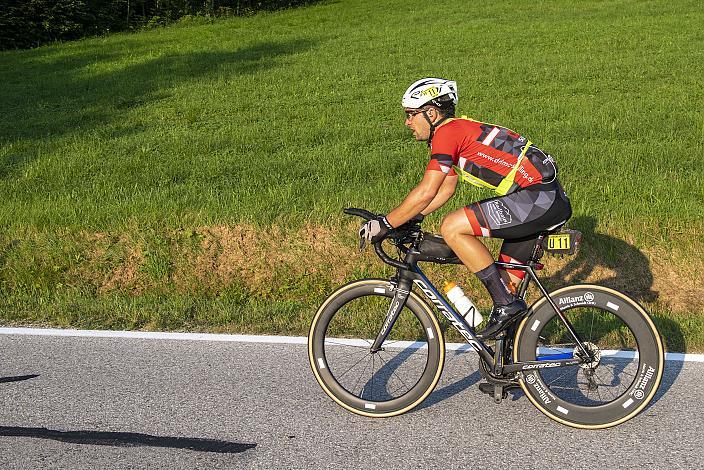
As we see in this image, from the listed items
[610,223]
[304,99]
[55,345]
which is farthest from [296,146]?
[55,345]

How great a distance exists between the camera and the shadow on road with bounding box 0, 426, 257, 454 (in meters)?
4.70

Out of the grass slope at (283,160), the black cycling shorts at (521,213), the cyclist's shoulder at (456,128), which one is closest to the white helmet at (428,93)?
the cyclist's shoulder at (456,128)

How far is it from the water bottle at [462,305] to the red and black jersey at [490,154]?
675mm

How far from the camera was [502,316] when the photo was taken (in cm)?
493

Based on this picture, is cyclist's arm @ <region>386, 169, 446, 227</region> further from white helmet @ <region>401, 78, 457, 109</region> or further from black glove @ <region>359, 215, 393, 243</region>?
white helmet @ <region>401, 78, 457, 109</region>

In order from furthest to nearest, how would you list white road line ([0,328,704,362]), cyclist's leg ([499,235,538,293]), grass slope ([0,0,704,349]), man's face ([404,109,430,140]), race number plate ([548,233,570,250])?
grass slope ([0,0,704,349]) < white road line ([0,328,704,362]) < cyclist's leg ([499,235,538,293]) < man's face ([404,109,430,140]) < race number plate ([548,233,570,250])

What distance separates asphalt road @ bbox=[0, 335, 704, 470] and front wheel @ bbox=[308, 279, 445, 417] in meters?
0.12

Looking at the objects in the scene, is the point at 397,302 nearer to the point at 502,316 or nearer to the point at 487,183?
the point at 502,316

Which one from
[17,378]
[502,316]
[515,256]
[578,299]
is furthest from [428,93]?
[17,378]

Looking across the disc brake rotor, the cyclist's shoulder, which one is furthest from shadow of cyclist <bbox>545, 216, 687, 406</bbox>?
the cyclist's shoulder

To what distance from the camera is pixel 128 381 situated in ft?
18.8

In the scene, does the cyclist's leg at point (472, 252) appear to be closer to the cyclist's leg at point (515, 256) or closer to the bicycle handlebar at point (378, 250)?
the cyclist's leg at point (515, 256)

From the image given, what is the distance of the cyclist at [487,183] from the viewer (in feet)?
16.0

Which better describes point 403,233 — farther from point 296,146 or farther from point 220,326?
point 296,146
